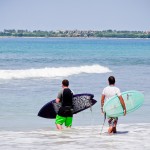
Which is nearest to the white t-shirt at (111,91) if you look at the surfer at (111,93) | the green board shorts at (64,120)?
the surfer at (111,93)

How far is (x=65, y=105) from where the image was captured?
13.1 metres

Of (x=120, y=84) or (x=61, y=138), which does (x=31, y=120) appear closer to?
(x=61, y=138)

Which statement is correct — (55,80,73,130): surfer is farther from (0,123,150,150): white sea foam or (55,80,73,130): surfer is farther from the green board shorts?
(0,123,150,150): white sea foam

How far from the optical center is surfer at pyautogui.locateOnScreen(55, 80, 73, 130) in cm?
1298

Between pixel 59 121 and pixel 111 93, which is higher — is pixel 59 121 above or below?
below

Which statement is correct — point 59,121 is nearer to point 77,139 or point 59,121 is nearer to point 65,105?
point 65,105

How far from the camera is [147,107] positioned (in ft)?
58.1

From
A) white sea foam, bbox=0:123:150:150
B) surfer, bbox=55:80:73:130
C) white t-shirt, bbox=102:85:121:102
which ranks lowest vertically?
white sea foam, bbox=0:123:150:150

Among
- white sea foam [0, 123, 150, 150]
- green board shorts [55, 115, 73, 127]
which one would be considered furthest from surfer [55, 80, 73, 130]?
white sea foam [0, 123, 150, 150]

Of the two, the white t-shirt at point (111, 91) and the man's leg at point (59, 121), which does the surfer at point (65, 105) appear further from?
the white t-shirt at point (111, 91)

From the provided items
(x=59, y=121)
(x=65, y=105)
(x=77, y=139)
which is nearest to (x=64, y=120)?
(x=59, y=121)

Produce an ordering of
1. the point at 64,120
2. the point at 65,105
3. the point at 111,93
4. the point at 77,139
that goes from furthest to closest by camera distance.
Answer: the point at 64,120 → the point at 65,105 → the point at 111,93 → the point at 77,139

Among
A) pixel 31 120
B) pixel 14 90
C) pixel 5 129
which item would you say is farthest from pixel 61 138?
pixel 14 90

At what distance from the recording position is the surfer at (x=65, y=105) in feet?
42.6
